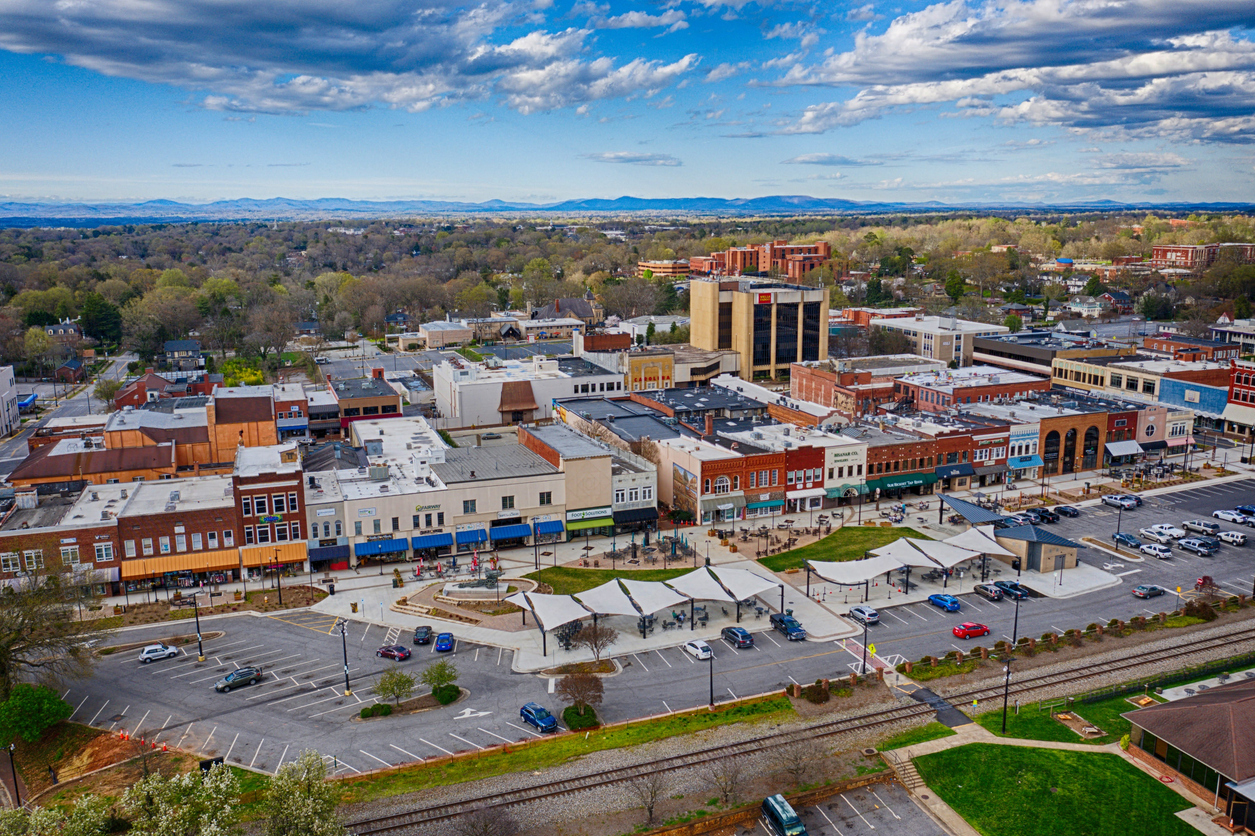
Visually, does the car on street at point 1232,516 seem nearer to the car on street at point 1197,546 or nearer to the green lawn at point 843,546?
the car on street at point 1197,546

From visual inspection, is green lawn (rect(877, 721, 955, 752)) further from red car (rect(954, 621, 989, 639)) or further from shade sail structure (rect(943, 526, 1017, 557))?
shade sail structure (rect(943, 526, 1017, 557))

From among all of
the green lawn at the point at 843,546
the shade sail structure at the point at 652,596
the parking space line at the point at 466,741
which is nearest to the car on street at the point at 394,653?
the parking space line at the point at 466,741

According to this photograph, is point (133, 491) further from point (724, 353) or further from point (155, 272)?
point (155, 272)

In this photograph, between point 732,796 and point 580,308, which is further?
point 580,308

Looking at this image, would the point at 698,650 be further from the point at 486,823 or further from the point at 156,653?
the point at 156,653

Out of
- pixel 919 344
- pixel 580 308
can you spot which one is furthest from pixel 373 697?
pixel 580 308

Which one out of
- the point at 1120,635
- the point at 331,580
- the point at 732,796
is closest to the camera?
the point at 732,796

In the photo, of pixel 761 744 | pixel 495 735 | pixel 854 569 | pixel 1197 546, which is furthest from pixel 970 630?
pixel 495 735
